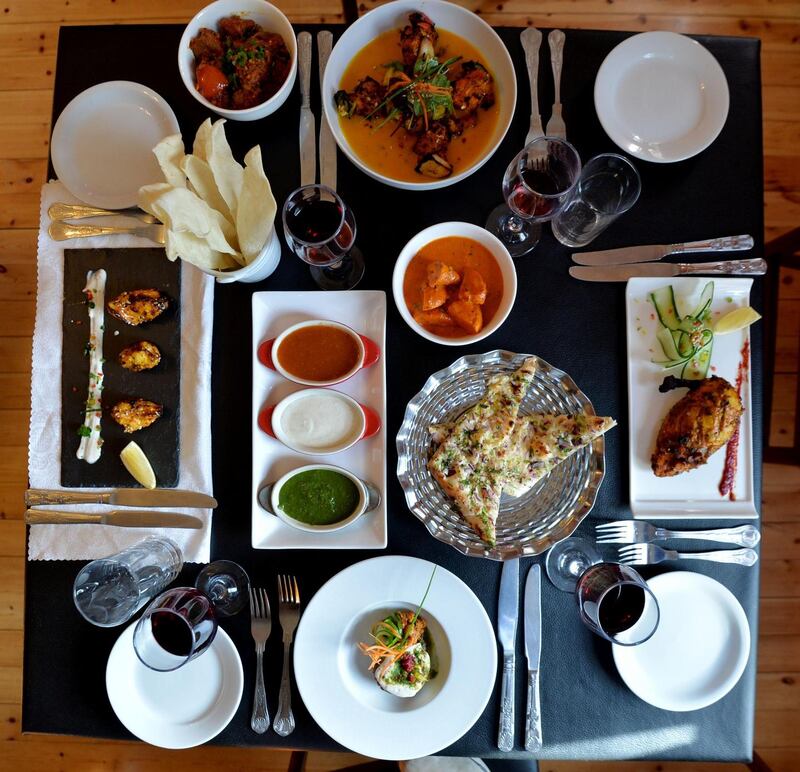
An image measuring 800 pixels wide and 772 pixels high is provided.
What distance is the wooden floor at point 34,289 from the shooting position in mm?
2336

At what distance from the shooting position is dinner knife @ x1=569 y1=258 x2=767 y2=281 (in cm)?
150

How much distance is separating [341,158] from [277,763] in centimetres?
224

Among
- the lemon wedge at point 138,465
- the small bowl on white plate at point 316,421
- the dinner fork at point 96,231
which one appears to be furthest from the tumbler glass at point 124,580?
the dinner fork at point 96,231

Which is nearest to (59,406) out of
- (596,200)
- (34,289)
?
(34,289)

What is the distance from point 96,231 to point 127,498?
67 centimetres

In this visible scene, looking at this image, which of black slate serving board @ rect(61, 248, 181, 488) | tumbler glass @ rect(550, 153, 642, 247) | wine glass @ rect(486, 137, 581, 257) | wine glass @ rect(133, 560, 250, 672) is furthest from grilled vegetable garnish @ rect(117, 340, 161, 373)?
tumbler glass @ rect(550, 153, 642, 247)

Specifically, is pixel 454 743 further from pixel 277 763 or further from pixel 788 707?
pixel 788 707

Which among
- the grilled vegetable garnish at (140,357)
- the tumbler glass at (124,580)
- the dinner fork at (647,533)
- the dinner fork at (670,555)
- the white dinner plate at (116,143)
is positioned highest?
the white dinner plate at (116,143)

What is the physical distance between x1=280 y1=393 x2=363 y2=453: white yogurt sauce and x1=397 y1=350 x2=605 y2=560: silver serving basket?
141mm

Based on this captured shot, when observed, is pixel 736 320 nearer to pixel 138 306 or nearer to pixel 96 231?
pixel 138 306

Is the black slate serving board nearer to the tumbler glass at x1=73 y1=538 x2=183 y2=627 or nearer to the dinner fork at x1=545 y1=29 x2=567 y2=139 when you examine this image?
the tumbler glass at x1=73 y1=538 x2=183 y2=627

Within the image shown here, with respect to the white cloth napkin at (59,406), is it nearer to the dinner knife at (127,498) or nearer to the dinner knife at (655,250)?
the dinner knife at (127,498)

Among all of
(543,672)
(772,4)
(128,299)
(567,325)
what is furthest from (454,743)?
(772,4)

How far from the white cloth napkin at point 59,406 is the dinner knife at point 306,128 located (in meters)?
0.36
